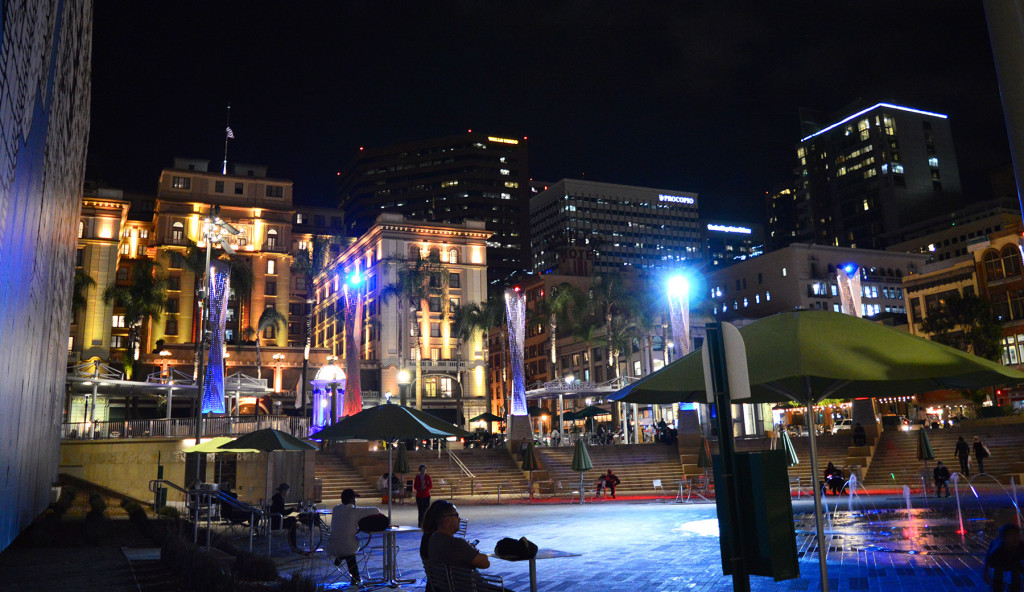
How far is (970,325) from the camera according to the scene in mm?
56344

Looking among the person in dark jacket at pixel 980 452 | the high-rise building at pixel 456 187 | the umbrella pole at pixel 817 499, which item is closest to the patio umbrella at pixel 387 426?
the umbrella pole at pixel 817 499

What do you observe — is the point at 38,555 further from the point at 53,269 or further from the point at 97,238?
the point at 97,238

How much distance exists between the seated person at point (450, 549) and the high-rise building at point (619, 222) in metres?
148

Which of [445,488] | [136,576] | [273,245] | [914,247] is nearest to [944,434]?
[445,488]

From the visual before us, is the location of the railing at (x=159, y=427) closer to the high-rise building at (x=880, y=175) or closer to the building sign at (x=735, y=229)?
the high-rise building at (x=880, y=175)

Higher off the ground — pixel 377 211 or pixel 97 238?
pixel 377 211

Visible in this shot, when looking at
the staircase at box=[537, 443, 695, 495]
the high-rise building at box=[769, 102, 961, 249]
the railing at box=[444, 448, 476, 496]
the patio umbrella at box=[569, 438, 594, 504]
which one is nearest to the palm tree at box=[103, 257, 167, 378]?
the railing at box=[444, 448, 476, 496]

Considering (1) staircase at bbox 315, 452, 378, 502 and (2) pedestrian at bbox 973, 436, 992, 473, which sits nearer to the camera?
(2) pedestrian at bbox 973, 436, 992, 473

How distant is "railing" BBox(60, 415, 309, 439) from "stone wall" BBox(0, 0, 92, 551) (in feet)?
39.9

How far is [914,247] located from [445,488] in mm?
101245

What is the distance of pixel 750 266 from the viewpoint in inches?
3954

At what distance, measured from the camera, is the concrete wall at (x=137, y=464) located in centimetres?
3209

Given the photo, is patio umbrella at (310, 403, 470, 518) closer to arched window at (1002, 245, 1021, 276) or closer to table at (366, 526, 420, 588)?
table at (366, 526, 420, 588)

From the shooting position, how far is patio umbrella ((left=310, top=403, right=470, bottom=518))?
13.9m
